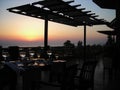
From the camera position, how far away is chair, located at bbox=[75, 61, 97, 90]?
3.96m

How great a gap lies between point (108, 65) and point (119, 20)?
171 centimetres

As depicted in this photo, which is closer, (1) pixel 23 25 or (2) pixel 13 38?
(1) pixel 23 25

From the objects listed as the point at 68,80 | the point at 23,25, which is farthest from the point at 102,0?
the point at 23,25

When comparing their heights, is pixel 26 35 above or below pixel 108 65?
above

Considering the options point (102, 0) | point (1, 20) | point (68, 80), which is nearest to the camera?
point (68, 80)

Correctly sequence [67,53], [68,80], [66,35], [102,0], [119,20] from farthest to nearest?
[66,35], [67,53], [119,20], [102,0], [68,80]

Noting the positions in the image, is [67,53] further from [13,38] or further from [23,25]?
[13,38]

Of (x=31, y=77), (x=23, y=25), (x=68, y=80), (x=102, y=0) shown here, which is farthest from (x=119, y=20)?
(x=23, y=25)

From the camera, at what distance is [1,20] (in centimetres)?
1587

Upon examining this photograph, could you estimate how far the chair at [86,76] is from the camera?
396cm

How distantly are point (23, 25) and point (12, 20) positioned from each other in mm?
923

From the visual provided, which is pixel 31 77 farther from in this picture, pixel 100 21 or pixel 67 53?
pixel 67 53

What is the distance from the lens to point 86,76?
4320 millimetres

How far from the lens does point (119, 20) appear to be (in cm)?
762
